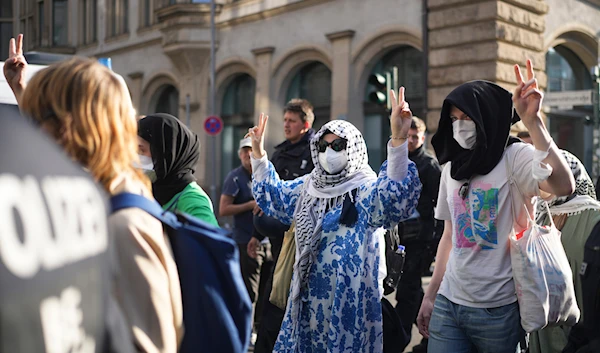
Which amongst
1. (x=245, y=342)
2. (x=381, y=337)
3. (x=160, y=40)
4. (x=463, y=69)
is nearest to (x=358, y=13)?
(x=463, y=69)

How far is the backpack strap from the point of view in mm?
1885

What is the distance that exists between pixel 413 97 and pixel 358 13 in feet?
7.93

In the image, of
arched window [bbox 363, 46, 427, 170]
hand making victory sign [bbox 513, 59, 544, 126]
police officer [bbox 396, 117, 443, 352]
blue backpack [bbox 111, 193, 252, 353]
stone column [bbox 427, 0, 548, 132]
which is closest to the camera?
blue backpack [bbox 111, 193, 252, 353]

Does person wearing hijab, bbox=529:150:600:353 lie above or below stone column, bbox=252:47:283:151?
below

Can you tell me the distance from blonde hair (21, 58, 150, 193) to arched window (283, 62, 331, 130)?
54.4ft

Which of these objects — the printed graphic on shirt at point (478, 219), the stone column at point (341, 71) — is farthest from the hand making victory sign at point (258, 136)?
the stone column at point (341, 71)

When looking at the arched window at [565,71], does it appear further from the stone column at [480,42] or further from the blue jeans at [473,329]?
the blue jeans at [473,329]

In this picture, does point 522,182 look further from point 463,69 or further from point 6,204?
point 463,69

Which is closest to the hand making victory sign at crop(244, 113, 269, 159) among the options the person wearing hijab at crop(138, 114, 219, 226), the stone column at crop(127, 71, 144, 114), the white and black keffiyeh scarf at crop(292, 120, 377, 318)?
the white and black keffiyeh scarf at crop(292, 120, 377, 318)

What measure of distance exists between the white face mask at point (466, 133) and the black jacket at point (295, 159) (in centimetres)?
251

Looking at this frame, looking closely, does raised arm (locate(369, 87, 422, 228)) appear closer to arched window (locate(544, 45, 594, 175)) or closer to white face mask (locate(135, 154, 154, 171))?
white face mask (locate(135, 154, 154, 171))

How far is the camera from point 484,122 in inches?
140

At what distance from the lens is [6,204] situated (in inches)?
58.8

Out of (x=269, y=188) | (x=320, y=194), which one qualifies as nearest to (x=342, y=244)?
(x=320, y=194)
